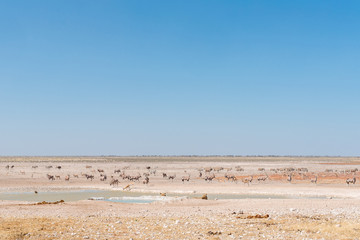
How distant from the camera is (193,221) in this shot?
1625 cm

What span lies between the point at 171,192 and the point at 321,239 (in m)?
25.6

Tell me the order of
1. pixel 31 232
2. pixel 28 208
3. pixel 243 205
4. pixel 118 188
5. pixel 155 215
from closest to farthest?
1. pixel 31 232
2. pixel 155 215
3. pixel 28 208
4. pixel 243 205
5. pixel 118 188

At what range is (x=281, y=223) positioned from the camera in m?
15.5

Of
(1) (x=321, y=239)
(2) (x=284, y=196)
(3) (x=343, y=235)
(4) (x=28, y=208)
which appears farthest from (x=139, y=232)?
(2) (x=284, y=196)

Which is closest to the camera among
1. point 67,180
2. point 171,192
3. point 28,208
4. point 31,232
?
point 31,232

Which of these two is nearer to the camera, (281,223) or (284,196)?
(281,223)

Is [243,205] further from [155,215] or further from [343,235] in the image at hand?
[343,235]

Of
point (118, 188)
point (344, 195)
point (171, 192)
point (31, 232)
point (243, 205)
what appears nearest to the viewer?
point (31, 232)

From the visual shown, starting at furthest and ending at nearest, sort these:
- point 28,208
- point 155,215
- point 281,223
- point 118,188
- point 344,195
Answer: point 118,188
point 344,195
point 28,208
point 155,215
point 281,223

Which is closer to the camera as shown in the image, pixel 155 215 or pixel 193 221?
pixel 193 221

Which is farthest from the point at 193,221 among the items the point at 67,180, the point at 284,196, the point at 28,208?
the point at 67,180

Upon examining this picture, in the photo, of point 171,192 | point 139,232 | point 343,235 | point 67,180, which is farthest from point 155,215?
point 67,180

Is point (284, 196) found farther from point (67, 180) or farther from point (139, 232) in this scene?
point (67, 180)

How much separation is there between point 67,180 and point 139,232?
1487 inches
